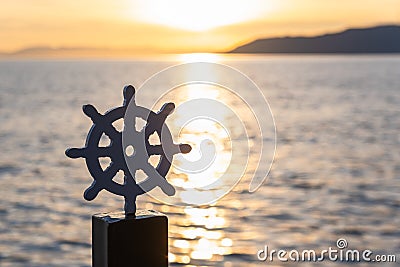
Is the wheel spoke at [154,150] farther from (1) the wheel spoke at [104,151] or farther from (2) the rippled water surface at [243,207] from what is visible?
(2) the rippled water surface at [243,207]

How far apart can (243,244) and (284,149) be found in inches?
436

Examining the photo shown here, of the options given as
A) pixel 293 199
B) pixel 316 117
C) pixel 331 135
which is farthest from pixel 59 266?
pixel 316 117

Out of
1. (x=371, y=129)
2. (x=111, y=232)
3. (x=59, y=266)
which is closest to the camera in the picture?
(x=111, y=232)

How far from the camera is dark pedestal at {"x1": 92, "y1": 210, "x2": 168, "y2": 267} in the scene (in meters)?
3.01

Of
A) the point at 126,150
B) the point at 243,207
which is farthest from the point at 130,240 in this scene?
the point at 243,207

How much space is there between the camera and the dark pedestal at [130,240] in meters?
3.01

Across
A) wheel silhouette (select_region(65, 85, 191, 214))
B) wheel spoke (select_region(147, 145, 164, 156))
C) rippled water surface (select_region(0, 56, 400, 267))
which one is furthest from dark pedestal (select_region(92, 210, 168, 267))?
rippled water surface (select_region(0, 56, 400, 267))

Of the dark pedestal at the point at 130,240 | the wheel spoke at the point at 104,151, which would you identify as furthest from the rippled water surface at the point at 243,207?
the wheel spoke at the point at 104,151

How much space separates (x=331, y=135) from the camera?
24984 millimetres

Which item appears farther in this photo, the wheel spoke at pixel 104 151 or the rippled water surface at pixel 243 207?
the rippled water surface at pixel 243 207

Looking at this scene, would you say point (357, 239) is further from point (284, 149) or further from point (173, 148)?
point (284, 149)

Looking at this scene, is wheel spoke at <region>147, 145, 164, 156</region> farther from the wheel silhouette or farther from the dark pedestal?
the dark pedestal

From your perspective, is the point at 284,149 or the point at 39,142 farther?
the point at 39,142

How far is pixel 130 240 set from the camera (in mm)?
3037
